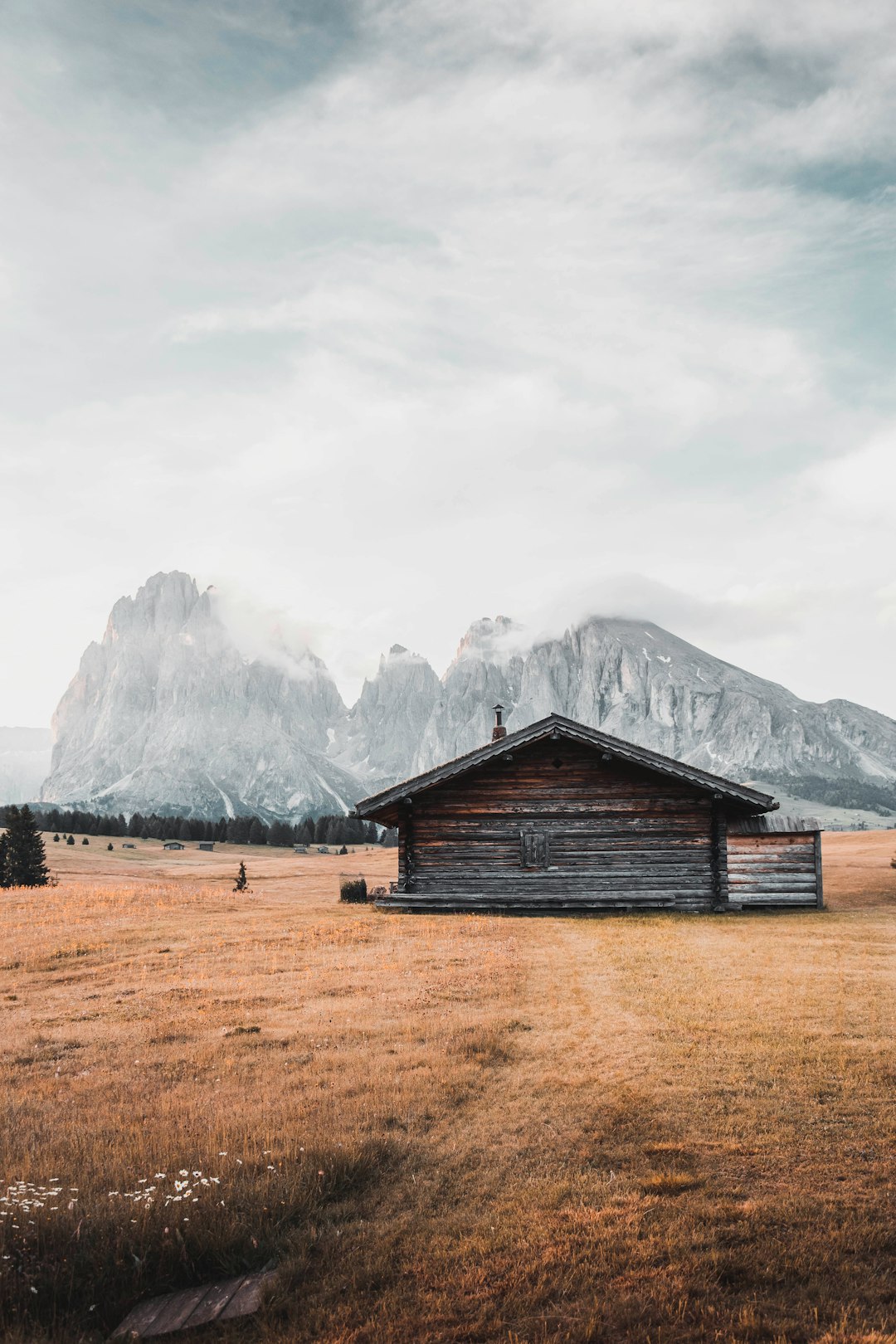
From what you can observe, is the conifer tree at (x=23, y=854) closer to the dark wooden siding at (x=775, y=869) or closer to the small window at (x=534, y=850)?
the small window at (x=534, y=850)

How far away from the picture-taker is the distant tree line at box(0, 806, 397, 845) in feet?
486

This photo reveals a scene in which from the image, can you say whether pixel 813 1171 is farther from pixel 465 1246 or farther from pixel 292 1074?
pixel 292 1074

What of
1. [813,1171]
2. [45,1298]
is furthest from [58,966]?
[813,1171]

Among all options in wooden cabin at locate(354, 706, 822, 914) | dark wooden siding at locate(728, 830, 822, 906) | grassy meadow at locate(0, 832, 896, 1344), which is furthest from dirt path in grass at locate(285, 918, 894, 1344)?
dark wooden siding at locate(728, 830, 822, 906)

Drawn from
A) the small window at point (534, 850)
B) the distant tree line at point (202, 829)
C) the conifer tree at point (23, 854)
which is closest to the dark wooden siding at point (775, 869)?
the small window at point (534, 850)

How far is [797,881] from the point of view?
1043 inches

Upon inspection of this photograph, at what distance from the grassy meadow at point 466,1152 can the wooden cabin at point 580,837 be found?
35.0 ft

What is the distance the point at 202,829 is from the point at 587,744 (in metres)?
144

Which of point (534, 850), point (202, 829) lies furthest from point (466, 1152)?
point (202, 829)

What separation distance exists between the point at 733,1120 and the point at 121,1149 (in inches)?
211

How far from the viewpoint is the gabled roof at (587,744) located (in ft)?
83.9

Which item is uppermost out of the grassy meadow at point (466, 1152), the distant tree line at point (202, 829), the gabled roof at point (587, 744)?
the gabled roof at point (587, 744)

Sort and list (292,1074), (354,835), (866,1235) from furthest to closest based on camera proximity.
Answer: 1. (354,835)
2. (292,1074)
3. (866,1235)

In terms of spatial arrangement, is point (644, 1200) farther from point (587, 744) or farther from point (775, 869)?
point (775, 869)
